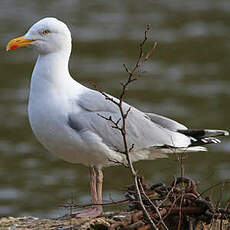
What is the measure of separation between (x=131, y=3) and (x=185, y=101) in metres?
8.91

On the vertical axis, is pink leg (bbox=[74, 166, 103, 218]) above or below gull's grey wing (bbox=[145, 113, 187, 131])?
below

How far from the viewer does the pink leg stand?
16.1 ft

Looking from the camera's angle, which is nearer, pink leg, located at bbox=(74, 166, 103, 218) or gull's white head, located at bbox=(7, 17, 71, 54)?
pink leg, located at bbox=(74, 166, 103, 218)

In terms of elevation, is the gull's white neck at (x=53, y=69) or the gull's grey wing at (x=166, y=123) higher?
the gull's white neck at (x=53, y=69)

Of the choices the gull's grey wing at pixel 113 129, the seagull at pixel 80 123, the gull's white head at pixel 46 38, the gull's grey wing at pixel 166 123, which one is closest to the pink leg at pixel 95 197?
the seagull at pixel 80 123

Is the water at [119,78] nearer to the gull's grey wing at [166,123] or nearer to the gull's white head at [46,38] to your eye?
the gull's grey wing at [166,123]

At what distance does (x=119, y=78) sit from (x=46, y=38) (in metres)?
8.34

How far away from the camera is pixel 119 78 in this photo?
1380cm

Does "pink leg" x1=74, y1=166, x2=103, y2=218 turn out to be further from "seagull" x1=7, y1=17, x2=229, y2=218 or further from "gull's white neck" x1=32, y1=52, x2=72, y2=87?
"gull's white neck" x1=32, y1=52, x2=72, y2=87

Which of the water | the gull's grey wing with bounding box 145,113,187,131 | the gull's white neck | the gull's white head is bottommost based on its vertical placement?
the water

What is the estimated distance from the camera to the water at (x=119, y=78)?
9.86 metres

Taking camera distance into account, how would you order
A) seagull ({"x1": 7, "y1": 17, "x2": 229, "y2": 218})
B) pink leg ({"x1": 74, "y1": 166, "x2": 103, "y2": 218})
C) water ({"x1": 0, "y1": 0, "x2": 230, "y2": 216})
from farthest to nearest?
water ({"x1": 0, "y1": 0, "x2": 230, "y2": 216}) < seagull ({"x1": 7, "y1": 17, "x2": 229, "y2": 218}) < pink leg ({"x1": 74, "y1": 166, "x2": 103, "y2": 218})

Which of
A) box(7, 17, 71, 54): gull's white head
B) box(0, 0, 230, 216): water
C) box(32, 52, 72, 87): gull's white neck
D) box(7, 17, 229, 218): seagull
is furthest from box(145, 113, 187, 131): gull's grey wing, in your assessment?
box(7, 17, 71, 54): gull's white head

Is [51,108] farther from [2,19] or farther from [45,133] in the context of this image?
[2,19]
